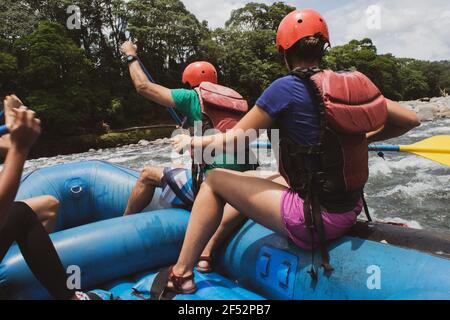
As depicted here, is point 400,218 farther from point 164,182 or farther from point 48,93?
point 48,93

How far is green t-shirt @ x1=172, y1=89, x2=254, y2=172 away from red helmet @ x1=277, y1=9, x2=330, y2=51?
2.73 ft

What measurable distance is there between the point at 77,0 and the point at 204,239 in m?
25.7

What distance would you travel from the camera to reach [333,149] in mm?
1605

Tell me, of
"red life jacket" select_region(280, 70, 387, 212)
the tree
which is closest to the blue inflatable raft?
"red life jacket" select_region(280, 70, 387, 212)

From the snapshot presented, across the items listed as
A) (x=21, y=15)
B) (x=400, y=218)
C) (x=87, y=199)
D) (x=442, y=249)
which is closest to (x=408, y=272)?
(x=442, y=249)

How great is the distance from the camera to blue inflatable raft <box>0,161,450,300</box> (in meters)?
1.53

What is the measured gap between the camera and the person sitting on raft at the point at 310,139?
158 cm

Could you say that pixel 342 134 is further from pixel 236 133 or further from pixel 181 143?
pixel 181 143

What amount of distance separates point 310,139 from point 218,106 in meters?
0.92

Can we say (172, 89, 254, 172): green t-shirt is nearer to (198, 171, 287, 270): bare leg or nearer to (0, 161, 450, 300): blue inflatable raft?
(198, 171, 287, 270): bare leg

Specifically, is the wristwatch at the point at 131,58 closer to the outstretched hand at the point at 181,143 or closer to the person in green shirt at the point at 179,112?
the person in green shirt at the point at 179,112

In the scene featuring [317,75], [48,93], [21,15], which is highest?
[21,15]

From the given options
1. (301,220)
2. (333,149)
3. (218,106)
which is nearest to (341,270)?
(301,220)

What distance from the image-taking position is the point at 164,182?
2.73 meters
